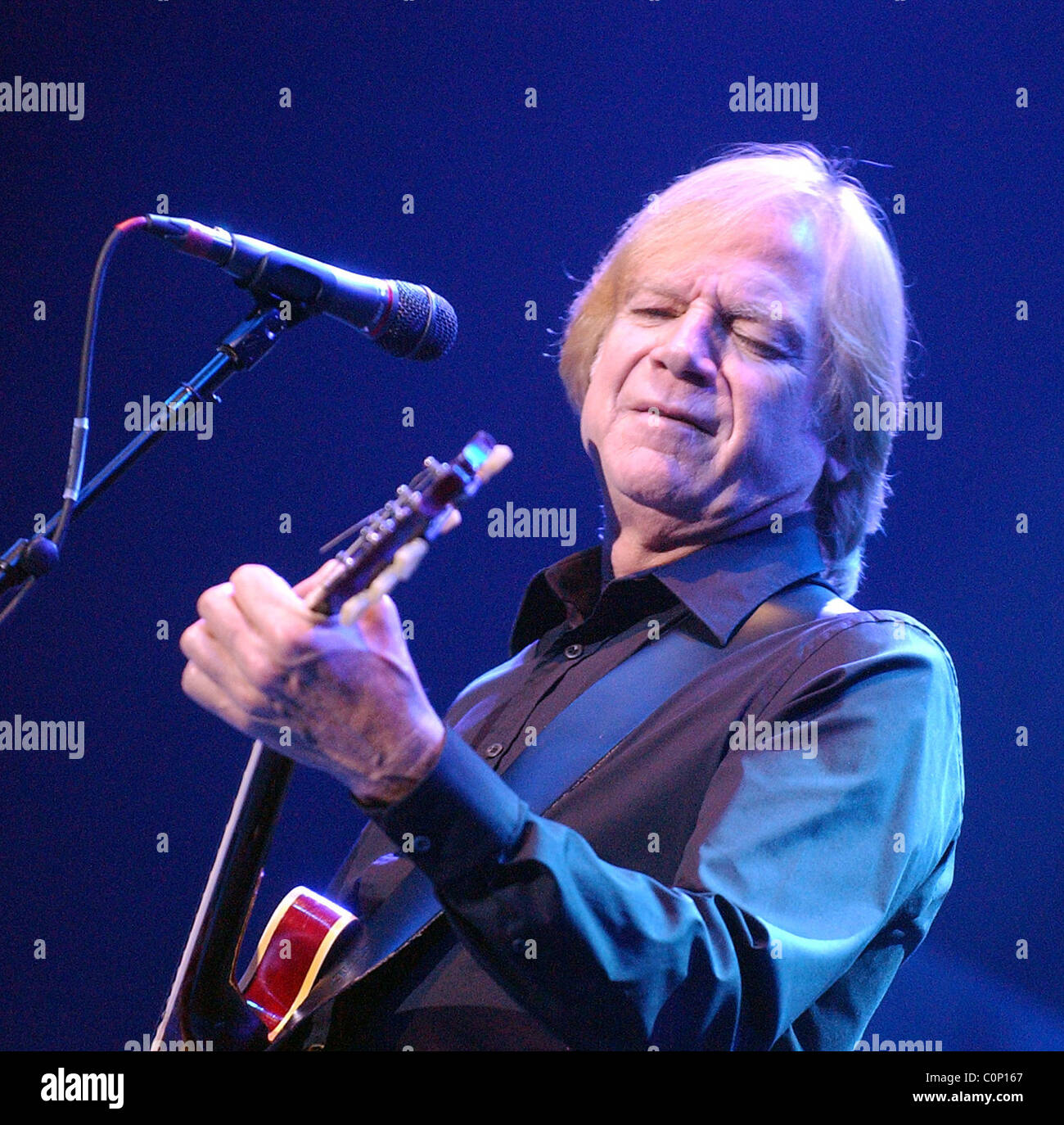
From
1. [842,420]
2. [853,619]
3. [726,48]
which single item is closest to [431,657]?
[842,420]

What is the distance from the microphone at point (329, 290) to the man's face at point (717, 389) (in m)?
0.35

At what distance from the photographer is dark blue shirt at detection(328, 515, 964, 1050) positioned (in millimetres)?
1051

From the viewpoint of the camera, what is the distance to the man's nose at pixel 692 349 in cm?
181

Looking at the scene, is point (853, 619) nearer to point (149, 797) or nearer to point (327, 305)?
point (327, 305)

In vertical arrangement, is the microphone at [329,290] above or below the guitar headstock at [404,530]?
above

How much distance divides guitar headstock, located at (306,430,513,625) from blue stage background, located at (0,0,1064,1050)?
1.71 m

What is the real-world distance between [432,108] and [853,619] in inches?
75.4
